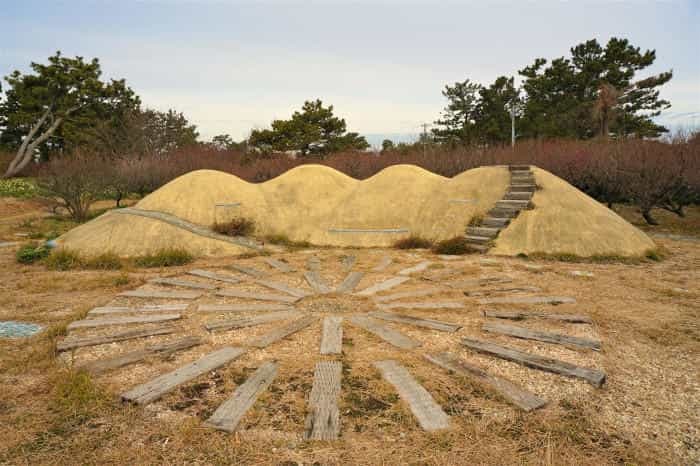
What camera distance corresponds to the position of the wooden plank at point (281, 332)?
16.5ft

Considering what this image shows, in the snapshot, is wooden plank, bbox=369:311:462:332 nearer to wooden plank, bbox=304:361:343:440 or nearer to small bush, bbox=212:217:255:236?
wooden plank, bbox=304:361:343:440

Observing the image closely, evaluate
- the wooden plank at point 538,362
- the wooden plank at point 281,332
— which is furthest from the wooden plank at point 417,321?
the wooden plank at point 281,332

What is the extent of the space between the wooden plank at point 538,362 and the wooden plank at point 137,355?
3.52 metres

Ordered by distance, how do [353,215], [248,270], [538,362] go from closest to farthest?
[538,362], [248,270], [353,215]

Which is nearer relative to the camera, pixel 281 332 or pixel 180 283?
pixel 281 332

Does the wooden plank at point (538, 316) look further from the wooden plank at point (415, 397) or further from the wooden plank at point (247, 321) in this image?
the wooden plank at point (247, 321)

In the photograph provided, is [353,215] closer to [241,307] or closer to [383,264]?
[383,264]

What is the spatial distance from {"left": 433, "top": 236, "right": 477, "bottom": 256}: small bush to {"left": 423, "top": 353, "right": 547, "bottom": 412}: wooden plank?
252 inches

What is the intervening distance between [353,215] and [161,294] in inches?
275

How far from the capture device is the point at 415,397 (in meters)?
3.75

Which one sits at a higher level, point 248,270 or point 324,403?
point 248,270

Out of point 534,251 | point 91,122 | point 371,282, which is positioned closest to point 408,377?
point 371,282

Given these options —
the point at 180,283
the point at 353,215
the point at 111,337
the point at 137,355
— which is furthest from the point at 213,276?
the point at 353,215

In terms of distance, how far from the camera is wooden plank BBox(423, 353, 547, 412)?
364 cm
